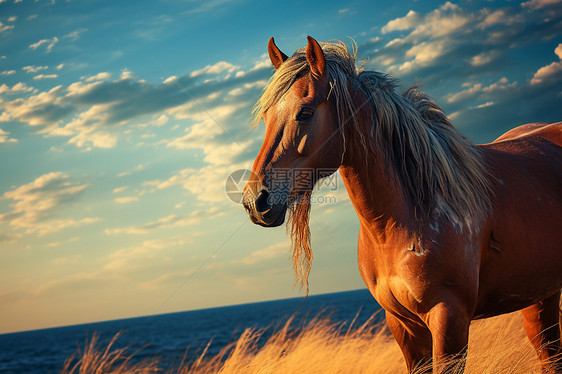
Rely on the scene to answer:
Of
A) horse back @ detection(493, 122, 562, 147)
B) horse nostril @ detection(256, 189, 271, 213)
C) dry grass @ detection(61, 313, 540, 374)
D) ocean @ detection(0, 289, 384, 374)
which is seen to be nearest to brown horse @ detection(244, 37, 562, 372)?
horse nostril @ detection(256, 189, 271, 213)

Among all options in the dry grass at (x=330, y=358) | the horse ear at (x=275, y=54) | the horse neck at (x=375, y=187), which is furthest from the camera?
the dry grass at (x=330, y=358)

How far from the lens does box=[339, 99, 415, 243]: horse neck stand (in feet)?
8.63

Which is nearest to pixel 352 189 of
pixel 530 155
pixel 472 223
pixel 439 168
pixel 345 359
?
pixel 439 168

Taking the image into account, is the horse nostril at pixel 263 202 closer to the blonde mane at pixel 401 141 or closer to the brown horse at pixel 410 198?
the brown horse at pixel 410 198

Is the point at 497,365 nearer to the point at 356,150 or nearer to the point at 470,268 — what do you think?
the point at 470,268

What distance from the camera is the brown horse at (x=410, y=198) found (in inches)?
97.5

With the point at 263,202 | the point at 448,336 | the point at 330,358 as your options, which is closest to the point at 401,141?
the point at 263,202

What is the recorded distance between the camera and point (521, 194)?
119 inches

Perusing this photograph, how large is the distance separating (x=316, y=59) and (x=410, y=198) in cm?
107

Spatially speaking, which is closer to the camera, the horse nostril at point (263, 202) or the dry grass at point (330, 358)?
the horse nostril at point (263, 202)

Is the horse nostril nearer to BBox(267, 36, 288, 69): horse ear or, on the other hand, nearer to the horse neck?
the horse neck

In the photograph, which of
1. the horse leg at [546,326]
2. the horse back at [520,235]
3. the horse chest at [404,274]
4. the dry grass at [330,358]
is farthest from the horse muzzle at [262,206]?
the horse leg at [546,326]

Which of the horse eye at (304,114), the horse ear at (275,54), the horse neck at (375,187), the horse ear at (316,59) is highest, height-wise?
the horse ear at (275,54)

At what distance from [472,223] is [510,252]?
43 centimetres
